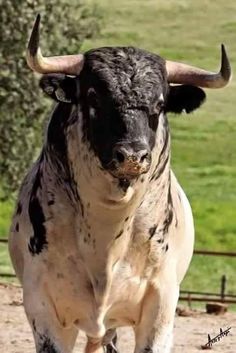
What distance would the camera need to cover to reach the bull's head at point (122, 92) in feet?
28.3

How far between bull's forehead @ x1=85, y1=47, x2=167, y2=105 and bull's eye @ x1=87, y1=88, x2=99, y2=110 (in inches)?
1.9

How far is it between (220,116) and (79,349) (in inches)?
1399

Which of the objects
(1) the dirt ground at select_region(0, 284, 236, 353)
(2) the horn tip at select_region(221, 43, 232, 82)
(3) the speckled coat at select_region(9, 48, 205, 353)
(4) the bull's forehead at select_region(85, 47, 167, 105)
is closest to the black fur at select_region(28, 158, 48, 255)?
(3) the speckled coat at select_region(9, 48, 205, 353)

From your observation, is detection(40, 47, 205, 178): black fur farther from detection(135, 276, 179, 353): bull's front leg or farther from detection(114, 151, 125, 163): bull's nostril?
detection(135, 276, 179, 353): bull's front leg

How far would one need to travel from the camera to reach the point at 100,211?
9.47 meters

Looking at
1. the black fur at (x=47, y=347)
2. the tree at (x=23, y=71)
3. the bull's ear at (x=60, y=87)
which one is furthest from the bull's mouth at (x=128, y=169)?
the tree at (x=23, y=71)

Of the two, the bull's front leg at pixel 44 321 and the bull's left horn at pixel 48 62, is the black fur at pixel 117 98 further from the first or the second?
the bull's front leg at pixel 44 321

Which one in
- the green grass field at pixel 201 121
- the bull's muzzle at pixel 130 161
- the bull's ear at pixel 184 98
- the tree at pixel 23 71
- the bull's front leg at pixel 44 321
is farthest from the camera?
the green grass field at pixel 201 121

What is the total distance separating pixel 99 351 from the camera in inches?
433

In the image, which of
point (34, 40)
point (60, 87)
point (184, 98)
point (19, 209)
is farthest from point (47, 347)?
point (34, 40)

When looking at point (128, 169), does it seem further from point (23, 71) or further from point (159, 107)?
point (23, 71)

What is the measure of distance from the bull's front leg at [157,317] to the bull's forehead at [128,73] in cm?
138

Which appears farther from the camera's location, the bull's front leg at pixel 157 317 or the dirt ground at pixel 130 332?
the dirt ground at pixel 130 332

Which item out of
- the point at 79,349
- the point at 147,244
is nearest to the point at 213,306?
the point at 79,349
